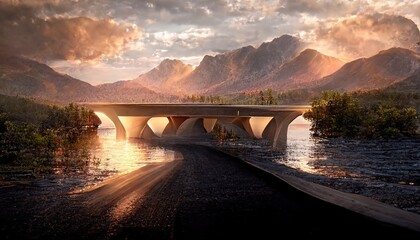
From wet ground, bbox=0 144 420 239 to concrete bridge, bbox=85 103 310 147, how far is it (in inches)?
2233

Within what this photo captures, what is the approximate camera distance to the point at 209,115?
83062mm

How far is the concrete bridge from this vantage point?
275 ft

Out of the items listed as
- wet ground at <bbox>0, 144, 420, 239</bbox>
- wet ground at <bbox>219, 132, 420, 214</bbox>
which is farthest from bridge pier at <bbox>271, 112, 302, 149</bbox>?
wet ground at <bbox>0, 144, 420, 239</bbox>

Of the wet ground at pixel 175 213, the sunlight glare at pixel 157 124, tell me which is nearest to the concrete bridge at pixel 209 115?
the sunlight glare at pixel 157 124

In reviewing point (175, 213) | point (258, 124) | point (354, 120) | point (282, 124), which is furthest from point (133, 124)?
point (175, 213)

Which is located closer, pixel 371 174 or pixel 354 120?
pixel 371 174

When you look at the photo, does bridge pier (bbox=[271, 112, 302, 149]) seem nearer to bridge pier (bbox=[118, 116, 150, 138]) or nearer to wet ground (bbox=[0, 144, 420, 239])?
bridge pier (bbox=[118, 116, 150, 138])

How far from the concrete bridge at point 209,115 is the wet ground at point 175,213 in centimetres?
5673

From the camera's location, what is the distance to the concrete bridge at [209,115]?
83688 millimetres

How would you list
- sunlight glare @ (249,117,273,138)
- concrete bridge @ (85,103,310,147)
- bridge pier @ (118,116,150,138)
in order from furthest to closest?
bridge pier @ (118,116,150,138) < sunlight glare @ (249,117,273,138) < concrete bridge @ (85,103,310,147)

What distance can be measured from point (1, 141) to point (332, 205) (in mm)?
30934

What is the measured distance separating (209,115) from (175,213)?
214 ft

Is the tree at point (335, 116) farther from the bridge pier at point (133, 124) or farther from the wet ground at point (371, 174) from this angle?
the bridge pier at point (133, 124)

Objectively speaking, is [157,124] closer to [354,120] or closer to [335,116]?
[335,116]
